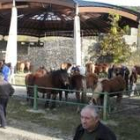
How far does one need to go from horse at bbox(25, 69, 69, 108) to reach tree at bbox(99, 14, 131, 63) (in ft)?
70.3

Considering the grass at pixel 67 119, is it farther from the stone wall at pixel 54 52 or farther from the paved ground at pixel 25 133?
the stone wall at pixel 54 52

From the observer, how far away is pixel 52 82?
17.4 metres

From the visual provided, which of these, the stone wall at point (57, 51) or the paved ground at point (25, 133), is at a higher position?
the stone wall at point (57, 51)

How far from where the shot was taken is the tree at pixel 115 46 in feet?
129

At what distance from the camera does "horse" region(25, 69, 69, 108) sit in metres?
16.9

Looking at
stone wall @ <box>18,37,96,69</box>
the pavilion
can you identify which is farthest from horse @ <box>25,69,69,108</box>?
stone wall @ <box>18,37,96,69</box>

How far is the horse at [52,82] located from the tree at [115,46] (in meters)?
21.4

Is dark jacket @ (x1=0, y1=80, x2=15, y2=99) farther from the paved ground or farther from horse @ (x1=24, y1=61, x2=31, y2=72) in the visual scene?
horse @ (x1=24, y1=61, x2=31, y2=72)

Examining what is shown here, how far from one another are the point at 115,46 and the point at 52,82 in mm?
23083

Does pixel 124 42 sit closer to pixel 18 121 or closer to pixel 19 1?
pixel 19 1

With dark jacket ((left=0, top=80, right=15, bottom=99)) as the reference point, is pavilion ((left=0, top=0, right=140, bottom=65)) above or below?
above

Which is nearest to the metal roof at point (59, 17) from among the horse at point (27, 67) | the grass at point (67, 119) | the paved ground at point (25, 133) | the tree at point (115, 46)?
the tree at point (115, 46)

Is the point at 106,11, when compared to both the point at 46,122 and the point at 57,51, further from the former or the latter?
the point at 46,122

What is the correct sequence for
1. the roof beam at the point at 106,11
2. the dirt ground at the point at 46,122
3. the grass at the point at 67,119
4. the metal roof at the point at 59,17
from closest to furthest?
the dirt ground at the point at 46,122 < the grass at the point at 67,119 < the roof beam at the point at 106,11 < the metal roof at the point at 59,17
